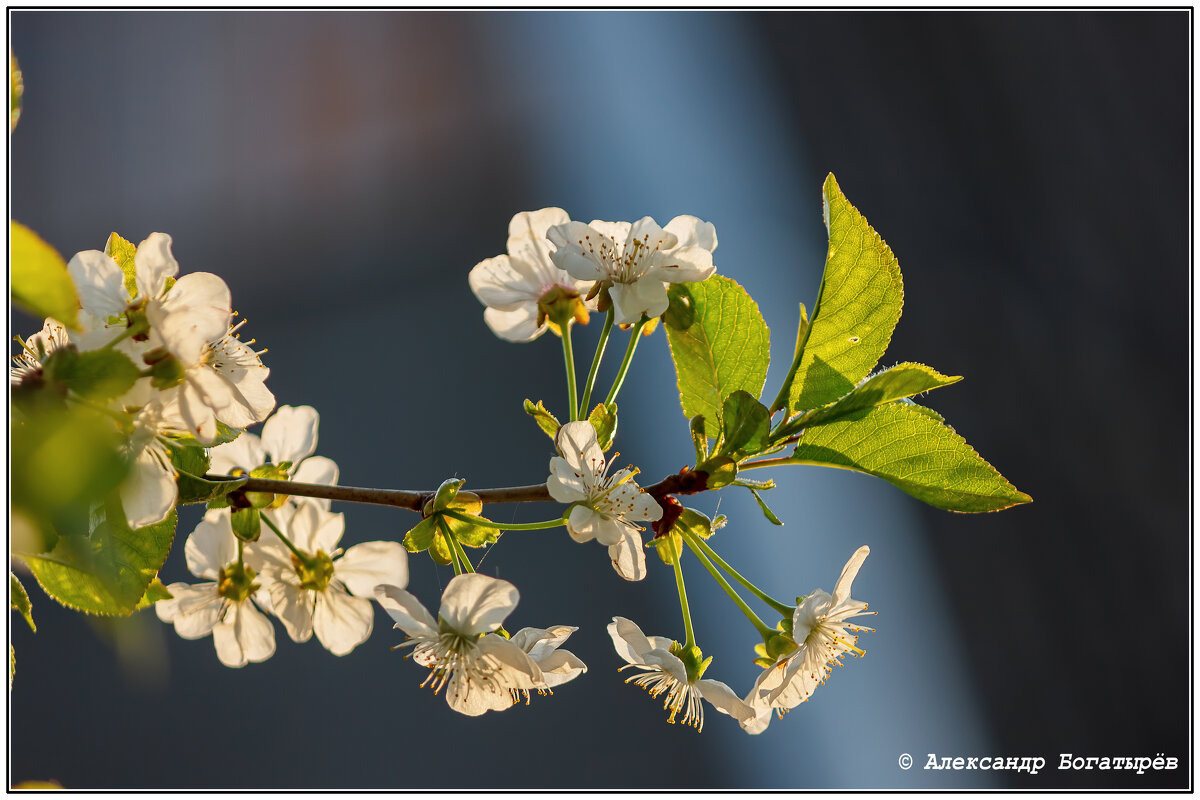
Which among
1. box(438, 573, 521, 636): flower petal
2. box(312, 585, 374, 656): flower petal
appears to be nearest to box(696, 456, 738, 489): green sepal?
box(438, 573, 521, 636): flower petal

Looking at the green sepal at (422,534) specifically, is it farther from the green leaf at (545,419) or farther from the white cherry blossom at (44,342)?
the white cherry blossom at (44,342)

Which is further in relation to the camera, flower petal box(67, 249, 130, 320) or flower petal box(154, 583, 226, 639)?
flower petal box(154, 583, 226, 639)

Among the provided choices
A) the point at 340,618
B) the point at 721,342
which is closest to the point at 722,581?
the point at 721,342

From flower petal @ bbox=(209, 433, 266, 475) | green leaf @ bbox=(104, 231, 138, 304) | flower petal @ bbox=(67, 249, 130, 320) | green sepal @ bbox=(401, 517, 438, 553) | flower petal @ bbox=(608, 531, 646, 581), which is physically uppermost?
green leaf @ bbox=(104, 231, 138, 304)

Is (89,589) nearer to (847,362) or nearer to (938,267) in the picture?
(847,362)

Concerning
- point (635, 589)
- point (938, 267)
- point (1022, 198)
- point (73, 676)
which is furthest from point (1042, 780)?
point (73, 676)

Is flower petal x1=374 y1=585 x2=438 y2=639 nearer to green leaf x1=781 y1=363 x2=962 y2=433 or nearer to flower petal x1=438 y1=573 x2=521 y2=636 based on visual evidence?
flower petal x1=438 y1=573 x2=521 y2=636

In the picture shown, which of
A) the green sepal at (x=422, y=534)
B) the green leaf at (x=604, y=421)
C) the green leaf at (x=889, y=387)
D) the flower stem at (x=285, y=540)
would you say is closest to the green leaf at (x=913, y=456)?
the green leaf at (x=889, y=387)

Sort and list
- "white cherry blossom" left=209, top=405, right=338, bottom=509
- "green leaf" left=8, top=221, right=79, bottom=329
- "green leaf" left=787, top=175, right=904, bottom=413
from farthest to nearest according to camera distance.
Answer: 1. "white cherry blossom" left=209, top=405, right=338, bottom=509
2. "green leaf" left=787, top=175, right=904, bottom=413
3. "green leaf" left=8, top=221, right=79, bottom=329
